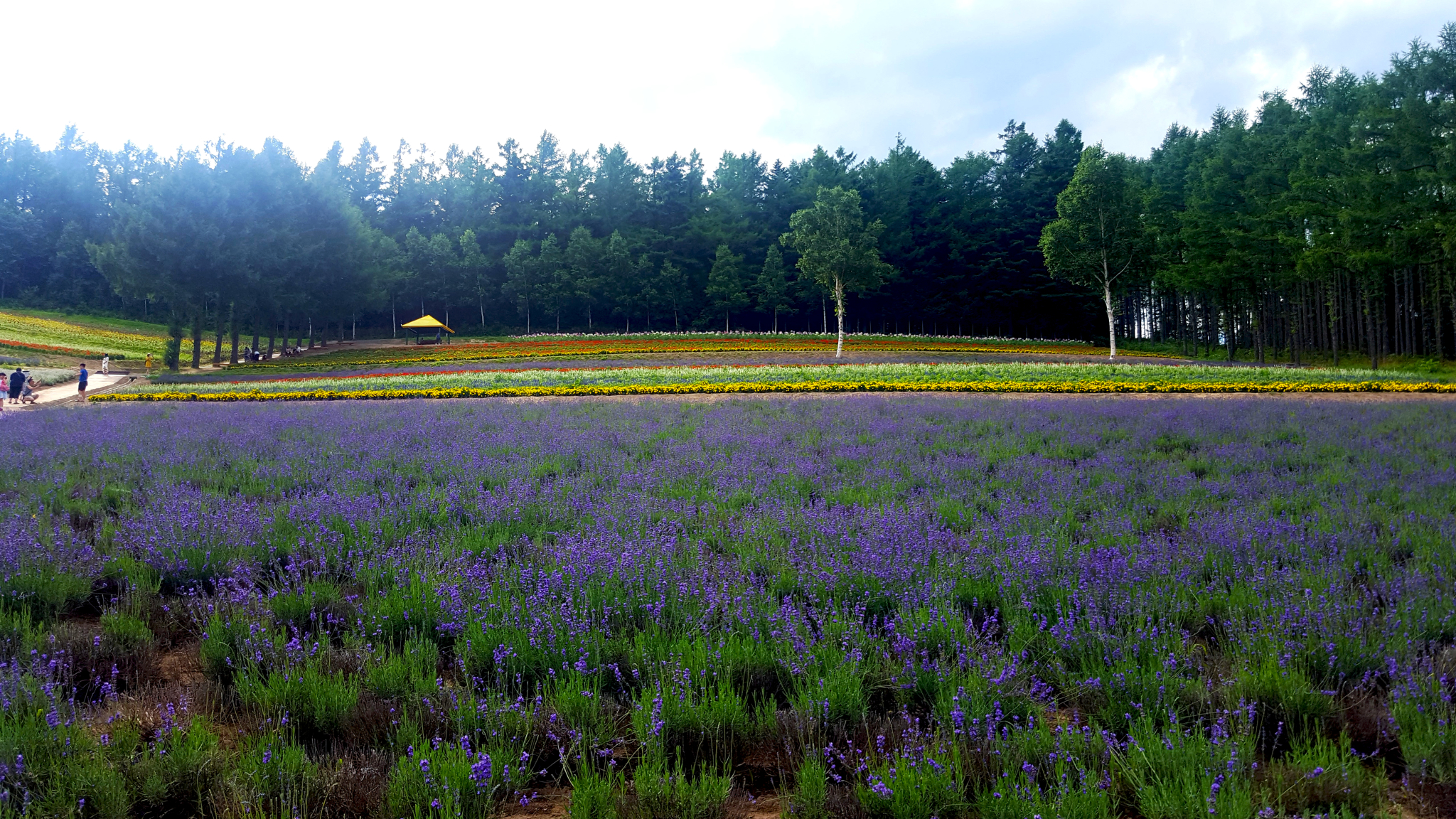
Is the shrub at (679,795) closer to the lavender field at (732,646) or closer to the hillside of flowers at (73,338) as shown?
the lavender field at (732,646)

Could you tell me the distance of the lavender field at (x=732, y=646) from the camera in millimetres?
2387

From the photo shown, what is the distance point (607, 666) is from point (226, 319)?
54397mm

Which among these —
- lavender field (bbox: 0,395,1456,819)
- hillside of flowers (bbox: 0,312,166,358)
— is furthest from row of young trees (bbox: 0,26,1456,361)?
lavender field (bbox: 0,395,1456,819)

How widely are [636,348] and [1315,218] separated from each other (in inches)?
1404

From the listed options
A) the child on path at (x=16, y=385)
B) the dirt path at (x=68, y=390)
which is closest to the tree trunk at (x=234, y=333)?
the dirt path at (x=68, y=390)

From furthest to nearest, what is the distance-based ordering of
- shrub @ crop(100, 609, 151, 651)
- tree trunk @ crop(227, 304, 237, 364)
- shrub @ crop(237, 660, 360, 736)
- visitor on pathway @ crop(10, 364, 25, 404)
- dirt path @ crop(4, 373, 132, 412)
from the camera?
tree trunk @ crop(227, 304, 237, 364)
visitor on pathway @ crop(10, 364, 25, 404)
dirt path @ crop(4, 373, 132, 412)
shrub @ crop(100, 609, 151, 651)
shrub @ crop(237, 660, 360, 736)

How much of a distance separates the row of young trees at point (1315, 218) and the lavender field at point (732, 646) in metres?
33.7

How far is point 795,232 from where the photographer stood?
44.9 m

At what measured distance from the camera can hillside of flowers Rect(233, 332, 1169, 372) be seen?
40125 mm

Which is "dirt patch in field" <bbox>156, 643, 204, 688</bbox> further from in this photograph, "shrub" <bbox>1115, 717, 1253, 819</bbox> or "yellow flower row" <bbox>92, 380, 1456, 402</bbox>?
"yellow flower row" <bbox>92, 380, 1456, 402</bbox>

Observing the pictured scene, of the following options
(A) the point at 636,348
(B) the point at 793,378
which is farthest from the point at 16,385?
(A) the point at 636,348

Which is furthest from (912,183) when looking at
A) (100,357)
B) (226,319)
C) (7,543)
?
(7,543)

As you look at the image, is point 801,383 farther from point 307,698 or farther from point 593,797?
point 593,797

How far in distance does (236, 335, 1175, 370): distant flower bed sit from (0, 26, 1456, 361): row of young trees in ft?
14.3
